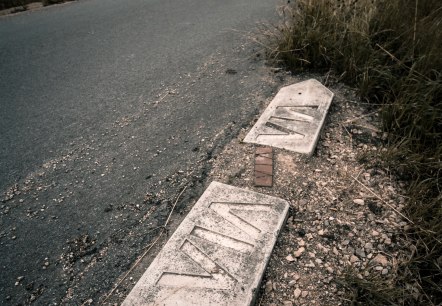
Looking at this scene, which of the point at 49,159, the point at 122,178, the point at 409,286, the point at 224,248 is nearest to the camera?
the point at 409,286

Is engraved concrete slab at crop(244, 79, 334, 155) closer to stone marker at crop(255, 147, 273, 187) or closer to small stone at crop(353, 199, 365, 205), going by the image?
stone marker at crop(255, 147, 273, 187)

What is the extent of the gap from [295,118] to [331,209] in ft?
2.98

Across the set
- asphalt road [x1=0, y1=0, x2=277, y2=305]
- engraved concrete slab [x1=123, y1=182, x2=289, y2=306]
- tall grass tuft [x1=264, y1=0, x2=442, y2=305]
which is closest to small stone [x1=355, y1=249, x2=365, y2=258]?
tall grass tuft [x1=264, y1=0, x2=442, y2=305]

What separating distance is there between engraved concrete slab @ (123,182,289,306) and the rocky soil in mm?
92

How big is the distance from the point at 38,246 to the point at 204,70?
2.35m

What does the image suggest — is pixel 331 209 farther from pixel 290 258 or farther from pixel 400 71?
pixel 400 71

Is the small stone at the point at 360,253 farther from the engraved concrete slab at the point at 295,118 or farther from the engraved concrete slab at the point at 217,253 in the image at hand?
A: the engraved concrete slab at the point at 295,118

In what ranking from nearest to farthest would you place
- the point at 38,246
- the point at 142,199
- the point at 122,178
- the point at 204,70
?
the point at 38,246
the point at 142,199
the point at 122,178
the point at 204,70

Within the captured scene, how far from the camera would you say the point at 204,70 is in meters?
3.42

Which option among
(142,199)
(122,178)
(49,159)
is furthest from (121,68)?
(142,199)

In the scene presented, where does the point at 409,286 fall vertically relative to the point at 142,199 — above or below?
below

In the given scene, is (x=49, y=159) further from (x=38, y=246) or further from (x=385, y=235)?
(x=385, y=235)

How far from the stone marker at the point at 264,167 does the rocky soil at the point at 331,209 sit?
4 centimetres

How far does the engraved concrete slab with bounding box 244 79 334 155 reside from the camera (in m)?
2.38
